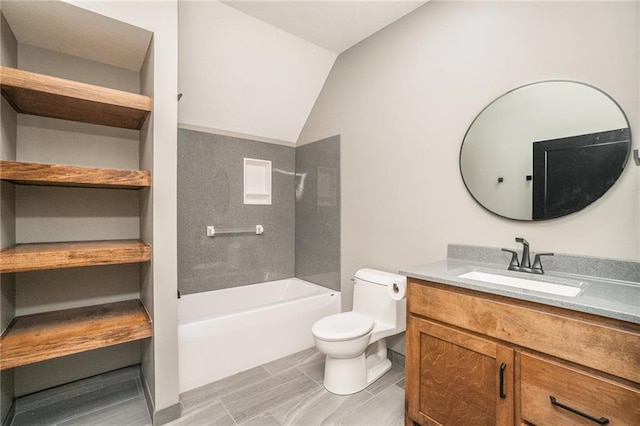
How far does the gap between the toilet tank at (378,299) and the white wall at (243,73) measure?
1.90 m

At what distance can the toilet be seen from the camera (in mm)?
1944

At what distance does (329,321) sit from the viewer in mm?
2148

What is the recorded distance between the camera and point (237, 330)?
2.24 meters

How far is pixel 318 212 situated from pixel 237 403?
184 centimetres

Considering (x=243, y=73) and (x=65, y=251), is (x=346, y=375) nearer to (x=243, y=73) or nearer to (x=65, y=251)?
(x=65, y=251)

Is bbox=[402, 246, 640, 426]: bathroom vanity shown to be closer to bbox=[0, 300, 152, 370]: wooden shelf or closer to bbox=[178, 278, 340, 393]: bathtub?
bbox=[178, 278, 340, 393]: bathtub

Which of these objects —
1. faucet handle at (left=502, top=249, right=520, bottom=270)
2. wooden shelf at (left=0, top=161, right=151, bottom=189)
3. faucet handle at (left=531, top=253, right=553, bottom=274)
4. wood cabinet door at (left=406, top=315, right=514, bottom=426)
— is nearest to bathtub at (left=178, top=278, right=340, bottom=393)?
wooden shelf at (left=0, top=161, right=151, bottom=189)

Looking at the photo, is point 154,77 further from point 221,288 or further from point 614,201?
point 614,201

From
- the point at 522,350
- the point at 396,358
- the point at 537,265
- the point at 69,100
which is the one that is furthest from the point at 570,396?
the point at 69,100

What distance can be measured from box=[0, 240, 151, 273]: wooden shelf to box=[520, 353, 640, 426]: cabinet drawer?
6.49 feet

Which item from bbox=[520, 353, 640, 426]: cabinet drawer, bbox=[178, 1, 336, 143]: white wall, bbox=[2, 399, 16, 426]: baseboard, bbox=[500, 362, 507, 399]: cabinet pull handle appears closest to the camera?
bbox=[520, 353, 640, 426]: cabinet drawer

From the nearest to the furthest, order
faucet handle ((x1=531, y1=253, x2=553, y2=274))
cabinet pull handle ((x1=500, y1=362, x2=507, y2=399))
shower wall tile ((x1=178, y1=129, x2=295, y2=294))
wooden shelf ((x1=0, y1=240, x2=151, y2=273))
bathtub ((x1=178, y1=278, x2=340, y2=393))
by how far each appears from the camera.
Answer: cabinet pull handle ((x1=500, y1=362, x2=507, y2=399)), wooden shelf ((x1=0, y1=240, x2=151, y2=273)), faucet handle ((x1=531, y1=253, x2=553, y2=274)), bathtub ((x1=178, y1=278, x2=340, y2=393)), shower wall tile ((x1=178, y1=129, x2=295, y2=294))

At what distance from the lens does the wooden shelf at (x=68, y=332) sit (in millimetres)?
1469

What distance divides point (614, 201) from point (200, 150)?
3.01m
